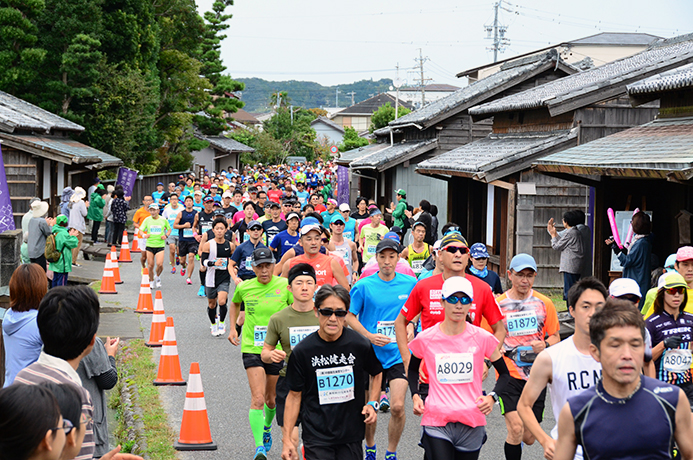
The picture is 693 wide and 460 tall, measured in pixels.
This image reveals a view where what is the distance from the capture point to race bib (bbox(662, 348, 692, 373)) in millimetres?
5895

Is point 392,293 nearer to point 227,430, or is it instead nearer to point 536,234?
point 227,430

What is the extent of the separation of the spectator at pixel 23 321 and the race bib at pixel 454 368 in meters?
2.76

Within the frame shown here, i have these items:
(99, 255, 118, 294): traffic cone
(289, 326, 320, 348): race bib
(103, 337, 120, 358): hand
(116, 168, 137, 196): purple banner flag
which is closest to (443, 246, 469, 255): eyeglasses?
(289, 326, 320, 348): race bib

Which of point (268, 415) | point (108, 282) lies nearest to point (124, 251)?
point (108, 282)

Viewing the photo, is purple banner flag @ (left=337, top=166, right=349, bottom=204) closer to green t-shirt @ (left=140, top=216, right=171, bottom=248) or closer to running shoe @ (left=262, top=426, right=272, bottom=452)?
green t-shirt @ (left=140, top=216, right=171, bottom=248)

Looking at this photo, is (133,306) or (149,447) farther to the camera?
(133,306)

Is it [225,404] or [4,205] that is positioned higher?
[4,205]

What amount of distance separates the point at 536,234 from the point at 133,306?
8330 mm

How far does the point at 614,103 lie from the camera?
52.9 feet

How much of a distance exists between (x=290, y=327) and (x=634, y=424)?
3371mm

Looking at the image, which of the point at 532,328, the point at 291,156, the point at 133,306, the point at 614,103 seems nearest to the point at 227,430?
the point at 532,328

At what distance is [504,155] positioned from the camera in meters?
16.1

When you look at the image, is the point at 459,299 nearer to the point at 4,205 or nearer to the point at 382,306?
A: the point at 382,306

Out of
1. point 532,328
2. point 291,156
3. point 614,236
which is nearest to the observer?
point 532,328
